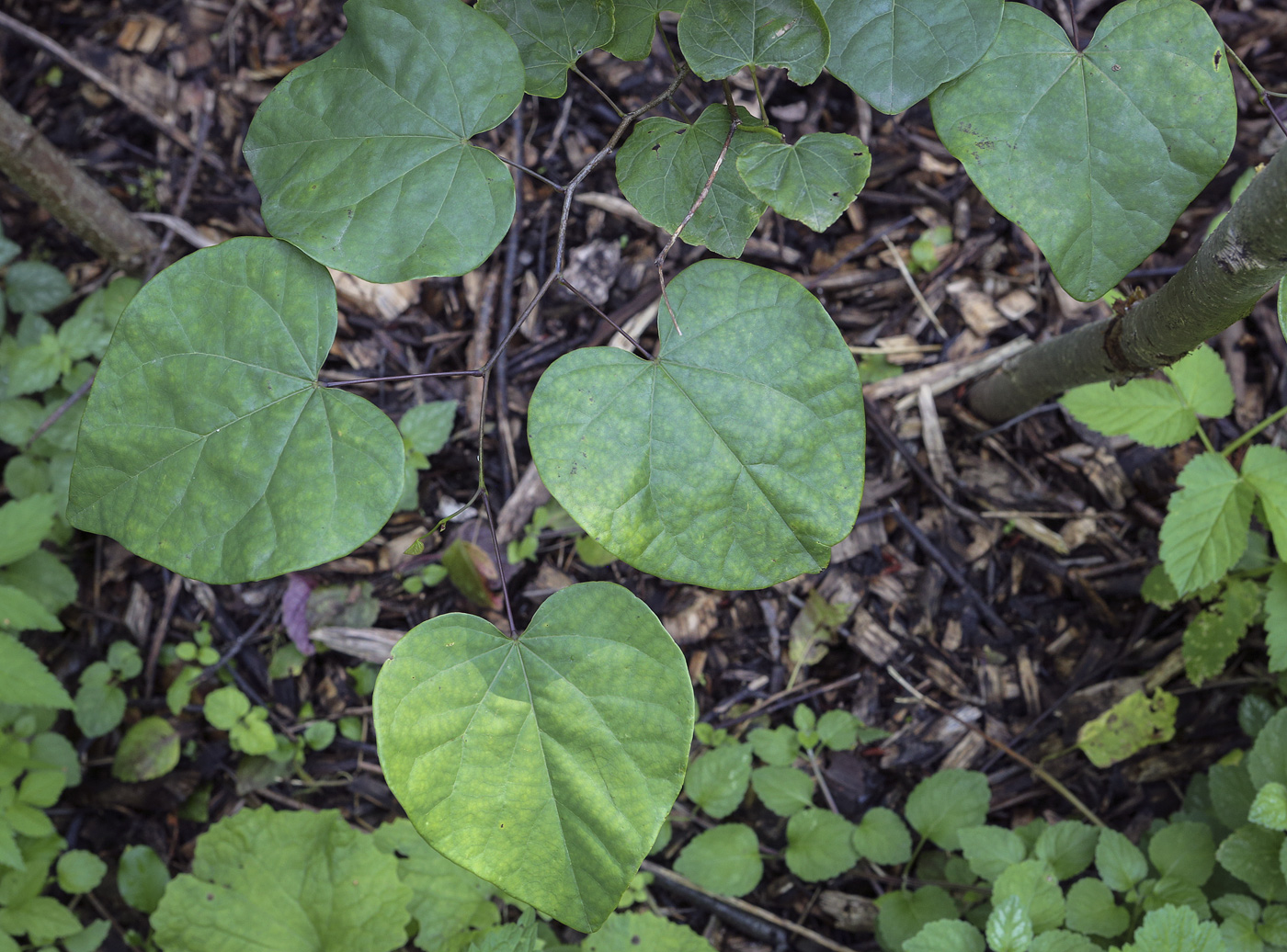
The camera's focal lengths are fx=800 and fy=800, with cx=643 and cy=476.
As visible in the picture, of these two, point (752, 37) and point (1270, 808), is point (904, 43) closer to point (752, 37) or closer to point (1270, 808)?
point (752, 37)

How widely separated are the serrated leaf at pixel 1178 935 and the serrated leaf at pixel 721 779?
3.10 ft

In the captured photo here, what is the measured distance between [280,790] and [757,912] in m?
1.51

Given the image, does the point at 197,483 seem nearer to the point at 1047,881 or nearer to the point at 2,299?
the point at 1047,881

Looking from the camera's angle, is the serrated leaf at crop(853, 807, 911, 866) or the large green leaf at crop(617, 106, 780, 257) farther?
the serrated leaf at crop(853, 807, 911, 866)

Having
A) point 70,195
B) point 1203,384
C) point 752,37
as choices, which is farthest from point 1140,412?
point 70,195

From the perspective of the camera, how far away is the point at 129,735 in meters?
2.54

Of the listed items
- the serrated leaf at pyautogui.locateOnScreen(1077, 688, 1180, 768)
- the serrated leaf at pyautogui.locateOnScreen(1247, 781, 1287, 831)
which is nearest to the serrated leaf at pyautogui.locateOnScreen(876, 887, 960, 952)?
the serrated leaf at pyautogui.locateOnScreen(1077, 688, 1180, 768)

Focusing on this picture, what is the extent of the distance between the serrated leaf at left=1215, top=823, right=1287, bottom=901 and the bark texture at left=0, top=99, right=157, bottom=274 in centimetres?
Result: 356

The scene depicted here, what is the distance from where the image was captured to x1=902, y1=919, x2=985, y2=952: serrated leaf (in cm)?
178

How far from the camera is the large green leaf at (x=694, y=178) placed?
1306mm

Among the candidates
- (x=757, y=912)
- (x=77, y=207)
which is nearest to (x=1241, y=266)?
(x=757, y=912)

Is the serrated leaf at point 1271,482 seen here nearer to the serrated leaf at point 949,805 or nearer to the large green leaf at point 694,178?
the serrated leaf at point 949,805

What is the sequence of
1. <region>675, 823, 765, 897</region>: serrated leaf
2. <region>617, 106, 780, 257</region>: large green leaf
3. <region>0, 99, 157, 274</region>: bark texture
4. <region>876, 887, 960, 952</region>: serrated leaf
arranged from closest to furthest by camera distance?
<region>617, 106, 780, 257</region>: large green leaf → <region>876, 887, 960, 952</region>: serrated leaf → <region>675, 823, 765, 897</region>: serrated leaf → <region>0, 99, 157, 274</region>: bark texture

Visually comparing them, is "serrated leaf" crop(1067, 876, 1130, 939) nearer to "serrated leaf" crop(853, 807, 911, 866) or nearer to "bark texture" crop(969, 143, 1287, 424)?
"serrated leaf" crop(853, 807, 911, 866)
